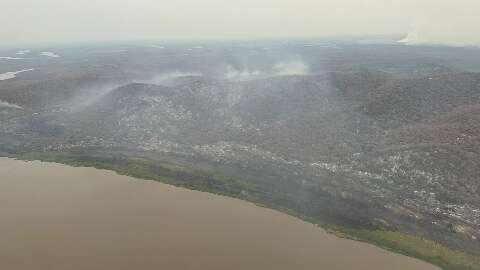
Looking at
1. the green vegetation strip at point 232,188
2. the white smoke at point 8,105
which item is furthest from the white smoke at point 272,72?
the green vegetation strip at point 232,188

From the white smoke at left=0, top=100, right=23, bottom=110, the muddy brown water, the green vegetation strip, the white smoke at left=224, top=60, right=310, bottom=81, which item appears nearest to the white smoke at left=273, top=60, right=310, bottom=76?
the white smoke at left=224, top=60, right=310, bottom=81

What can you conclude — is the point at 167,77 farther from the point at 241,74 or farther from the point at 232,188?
the point at 232,188

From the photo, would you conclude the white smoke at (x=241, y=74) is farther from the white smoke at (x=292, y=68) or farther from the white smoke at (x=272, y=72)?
the white smoke at (x=292, y=68)

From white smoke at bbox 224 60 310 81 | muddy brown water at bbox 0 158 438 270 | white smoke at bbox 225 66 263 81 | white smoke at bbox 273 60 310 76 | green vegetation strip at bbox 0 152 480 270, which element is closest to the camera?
muddy brown water at bbox 0 158 438 270

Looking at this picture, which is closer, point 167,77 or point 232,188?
point 232,188

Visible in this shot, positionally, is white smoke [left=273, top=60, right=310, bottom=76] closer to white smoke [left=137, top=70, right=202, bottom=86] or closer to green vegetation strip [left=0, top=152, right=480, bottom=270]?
white smoke [left=137, top=70, right=202, bottom=86]

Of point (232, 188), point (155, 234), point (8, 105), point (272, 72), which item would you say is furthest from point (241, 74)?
point (155, 234)
